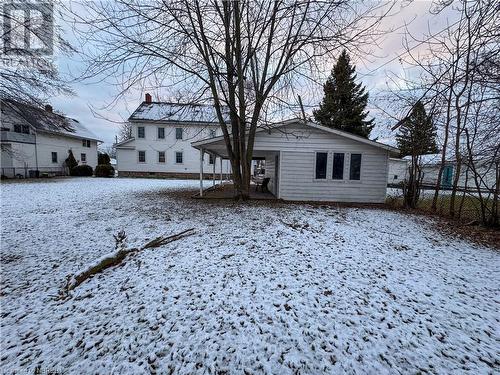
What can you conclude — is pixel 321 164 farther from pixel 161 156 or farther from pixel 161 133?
pixel 161 133

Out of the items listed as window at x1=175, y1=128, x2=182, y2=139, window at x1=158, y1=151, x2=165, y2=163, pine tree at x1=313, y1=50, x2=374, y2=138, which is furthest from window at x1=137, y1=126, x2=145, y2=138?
pine tree at x1=313, y1=50, x2=374, y2=138

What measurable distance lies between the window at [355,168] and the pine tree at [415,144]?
A: 5.88 feet

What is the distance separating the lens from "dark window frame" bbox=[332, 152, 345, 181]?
10.7 meters

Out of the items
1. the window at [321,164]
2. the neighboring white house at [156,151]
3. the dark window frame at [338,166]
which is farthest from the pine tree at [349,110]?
the window at [321,164]

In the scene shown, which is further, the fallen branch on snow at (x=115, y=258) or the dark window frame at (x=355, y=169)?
the dark window frame at (x=355, y=169)

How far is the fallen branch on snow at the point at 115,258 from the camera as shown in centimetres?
337

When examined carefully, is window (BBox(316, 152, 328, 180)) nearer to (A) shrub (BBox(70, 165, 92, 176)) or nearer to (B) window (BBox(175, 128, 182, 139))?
(B) window (BBox(175, 128, 182, 139))

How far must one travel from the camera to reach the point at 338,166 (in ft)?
35.4

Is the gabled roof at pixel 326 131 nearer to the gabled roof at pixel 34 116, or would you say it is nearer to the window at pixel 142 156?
the gabled roof at pixel 34 116

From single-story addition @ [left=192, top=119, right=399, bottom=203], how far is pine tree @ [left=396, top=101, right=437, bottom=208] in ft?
2.41

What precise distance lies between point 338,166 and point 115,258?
9.66 meters

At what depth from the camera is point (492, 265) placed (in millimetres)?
4410

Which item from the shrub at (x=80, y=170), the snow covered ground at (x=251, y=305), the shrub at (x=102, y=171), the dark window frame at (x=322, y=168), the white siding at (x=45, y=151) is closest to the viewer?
the snow covered ground at (x=251, y=305)

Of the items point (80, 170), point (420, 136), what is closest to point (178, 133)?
point (80, 170)
